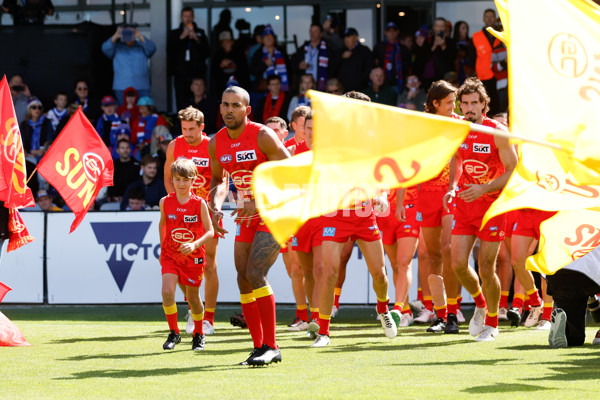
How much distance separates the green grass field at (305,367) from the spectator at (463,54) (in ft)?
21.6

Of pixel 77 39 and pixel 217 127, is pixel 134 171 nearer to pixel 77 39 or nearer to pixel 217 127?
pixel 217 127

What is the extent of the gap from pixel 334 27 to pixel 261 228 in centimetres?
1071

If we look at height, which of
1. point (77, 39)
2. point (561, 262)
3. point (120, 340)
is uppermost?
point (77, 39)

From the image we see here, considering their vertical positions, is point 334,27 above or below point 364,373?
above

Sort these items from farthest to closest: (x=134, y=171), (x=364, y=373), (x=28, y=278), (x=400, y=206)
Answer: (x=134, y=171) → (x=28, y=278) → (x=400, y=206) → (x=364, y=373)

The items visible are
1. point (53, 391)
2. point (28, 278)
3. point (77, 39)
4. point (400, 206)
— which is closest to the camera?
point (53, 391)

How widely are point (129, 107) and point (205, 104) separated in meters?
1.48

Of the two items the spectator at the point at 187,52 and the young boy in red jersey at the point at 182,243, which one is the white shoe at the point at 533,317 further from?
the spectator at the point at 187,52

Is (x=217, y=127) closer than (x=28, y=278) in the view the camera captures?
No

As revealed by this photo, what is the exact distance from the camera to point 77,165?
36.9 feet

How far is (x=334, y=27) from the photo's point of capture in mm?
17922

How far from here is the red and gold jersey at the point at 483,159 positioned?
30.1 ft

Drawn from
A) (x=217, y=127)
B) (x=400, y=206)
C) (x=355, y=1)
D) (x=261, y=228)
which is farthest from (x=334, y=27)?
(x=261, y=228)

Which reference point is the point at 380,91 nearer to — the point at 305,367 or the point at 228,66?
the point at 228,66
